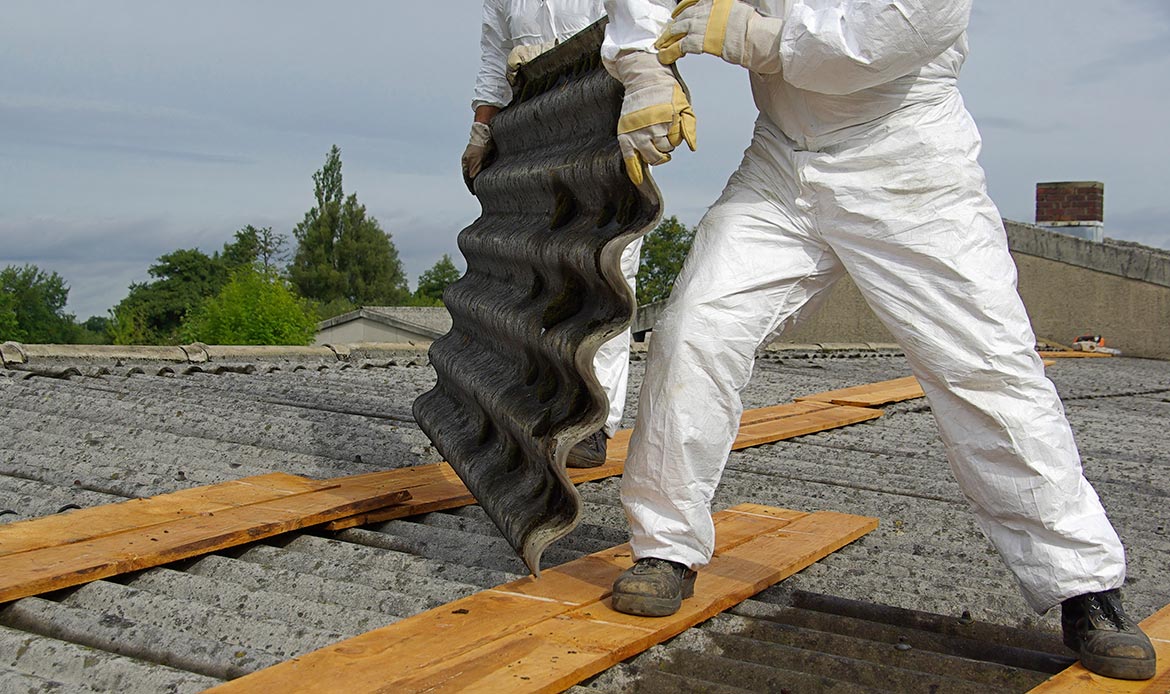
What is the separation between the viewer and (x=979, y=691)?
2.04m

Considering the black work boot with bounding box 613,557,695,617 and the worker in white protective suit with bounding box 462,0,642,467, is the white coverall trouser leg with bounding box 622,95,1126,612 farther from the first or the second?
the worker in white protective suit with bounding box 462,0,642,467

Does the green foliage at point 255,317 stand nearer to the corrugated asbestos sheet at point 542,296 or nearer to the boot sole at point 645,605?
the corrugated asbestos sheet at point 542,296

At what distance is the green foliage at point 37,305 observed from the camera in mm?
48156

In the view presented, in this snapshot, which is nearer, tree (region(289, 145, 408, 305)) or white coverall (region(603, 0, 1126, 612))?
white coverall (region(603, 0, 1126, 612))

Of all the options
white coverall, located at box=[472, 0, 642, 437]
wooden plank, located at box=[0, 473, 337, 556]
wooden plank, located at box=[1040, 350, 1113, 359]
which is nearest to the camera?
wooden plank, located at box=[0, 473, 337, 556]

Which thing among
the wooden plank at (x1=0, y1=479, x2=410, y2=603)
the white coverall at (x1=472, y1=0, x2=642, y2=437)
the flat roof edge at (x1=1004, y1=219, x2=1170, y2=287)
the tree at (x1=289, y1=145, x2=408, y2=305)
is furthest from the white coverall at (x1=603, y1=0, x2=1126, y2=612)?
the tree at (x1=289, y1=145, x2=408, y2=305)

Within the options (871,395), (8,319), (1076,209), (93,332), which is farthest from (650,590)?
(93,332)

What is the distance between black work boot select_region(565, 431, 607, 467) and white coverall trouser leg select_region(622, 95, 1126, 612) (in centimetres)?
126

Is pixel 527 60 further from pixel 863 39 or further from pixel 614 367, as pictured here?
pixel 863 39

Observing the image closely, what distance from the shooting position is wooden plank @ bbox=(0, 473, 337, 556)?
2616 mm

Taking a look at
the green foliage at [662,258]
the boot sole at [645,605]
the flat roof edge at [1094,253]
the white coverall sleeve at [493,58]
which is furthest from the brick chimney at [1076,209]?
the green foliage at [662,258]

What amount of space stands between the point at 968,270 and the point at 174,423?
288 cm

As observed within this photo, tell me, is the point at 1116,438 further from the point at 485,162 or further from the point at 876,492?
the point at 485,162

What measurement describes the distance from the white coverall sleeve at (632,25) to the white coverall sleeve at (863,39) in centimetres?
26
